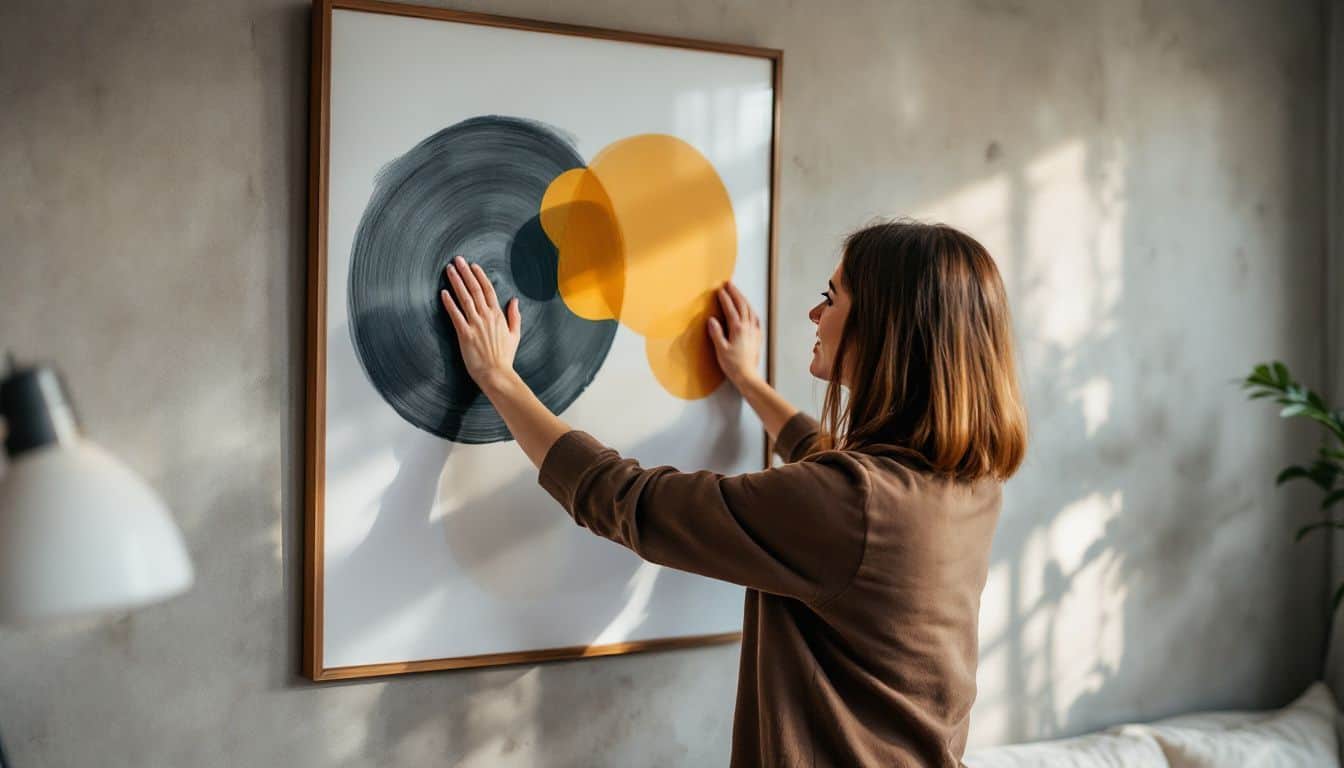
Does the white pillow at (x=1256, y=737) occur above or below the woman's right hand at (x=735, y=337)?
below

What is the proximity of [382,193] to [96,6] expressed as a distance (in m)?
0.42

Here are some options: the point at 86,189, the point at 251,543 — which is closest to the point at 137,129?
the point at 86,189

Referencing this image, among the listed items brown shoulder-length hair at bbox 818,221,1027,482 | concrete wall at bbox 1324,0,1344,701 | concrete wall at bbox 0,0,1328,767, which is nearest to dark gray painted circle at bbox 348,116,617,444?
concrete wall at bbox 0,0,1328,767

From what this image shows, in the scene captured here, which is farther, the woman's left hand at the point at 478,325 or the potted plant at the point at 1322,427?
the potted plant at the point at 1322,427

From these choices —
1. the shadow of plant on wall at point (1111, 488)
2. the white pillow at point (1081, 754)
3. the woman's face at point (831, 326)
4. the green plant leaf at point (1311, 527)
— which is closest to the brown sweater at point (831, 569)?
the woman's face at point (831, 326)

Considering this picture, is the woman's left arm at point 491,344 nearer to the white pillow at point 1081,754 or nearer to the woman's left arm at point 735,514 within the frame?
the woman's left arm at point 735,514

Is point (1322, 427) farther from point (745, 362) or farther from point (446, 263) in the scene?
point (446, 263)

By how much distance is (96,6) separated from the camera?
1.40m

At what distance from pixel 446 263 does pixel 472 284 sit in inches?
1.9

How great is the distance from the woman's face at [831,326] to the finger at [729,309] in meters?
0.23

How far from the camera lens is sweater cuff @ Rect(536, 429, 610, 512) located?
4.57 feet

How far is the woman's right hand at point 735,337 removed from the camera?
1.75 meters

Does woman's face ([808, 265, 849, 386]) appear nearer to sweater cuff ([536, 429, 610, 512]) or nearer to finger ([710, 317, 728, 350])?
finger ([710, 317, 728, 350])

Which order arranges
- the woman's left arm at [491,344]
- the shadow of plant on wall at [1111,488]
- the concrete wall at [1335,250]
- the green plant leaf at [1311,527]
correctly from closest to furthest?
1. the woman's left arm at [491,344]
2. the shadow of plant on wall at [1111,488]
3. the green plant leaf at [1311,527]
4. the concrete wall at [1335,250]
